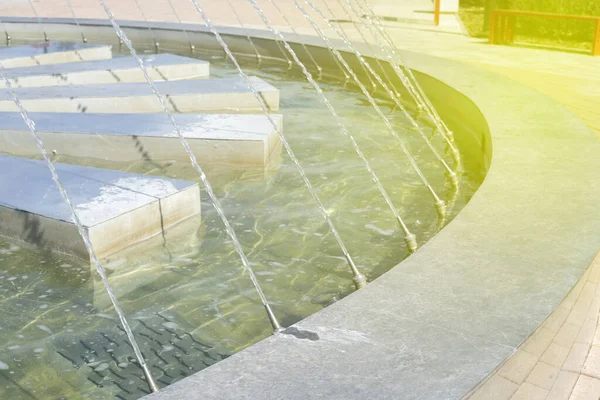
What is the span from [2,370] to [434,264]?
201 cm

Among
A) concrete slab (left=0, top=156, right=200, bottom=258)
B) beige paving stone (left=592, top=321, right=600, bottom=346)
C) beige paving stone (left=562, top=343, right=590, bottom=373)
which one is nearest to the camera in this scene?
beige paving stone (left=562, top=343, right=590, bottom=373)

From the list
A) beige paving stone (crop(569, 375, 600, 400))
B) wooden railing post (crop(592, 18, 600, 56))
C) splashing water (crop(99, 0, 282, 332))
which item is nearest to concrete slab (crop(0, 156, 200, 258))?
splashing water (crop(99, 0, 282, 332))

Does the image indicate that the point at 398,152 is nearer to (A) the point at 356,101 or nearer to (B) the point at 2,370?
(A) the point at 356,101

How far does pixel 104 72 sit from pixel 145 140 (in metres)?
2.49

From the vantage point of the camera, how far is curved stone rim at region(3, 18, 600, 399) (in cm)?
262

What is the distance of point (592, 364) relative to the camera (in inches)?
142

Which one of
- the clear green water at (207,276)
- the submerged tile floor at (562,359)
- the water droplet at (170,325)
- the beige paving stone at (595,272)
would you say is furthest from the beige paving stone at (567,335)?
the water droplet at (170,325)

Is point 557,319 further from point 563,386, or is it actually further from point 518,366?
point 518,366

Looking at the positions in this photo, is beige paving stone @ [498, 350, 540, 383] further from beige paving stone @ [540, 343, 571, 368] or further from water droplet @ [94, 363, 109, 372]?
water droplet @ [94, 363, 109, 372]

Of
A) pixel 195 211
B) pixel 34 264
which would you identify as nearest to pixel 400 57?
pixel 195 211

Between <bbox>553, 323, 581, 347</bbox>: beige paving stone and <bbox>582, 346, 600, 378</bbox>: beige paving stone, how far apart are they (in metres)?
0.25

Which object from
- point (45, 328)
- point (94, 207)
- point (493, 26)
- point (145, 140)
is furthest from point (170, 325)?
point (493, 26)

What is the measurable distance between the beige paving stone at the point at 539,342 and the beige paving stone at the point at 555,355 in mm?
30

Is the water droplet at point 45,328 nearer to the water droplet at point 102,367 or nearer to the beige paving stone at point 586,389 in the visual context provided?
the water droplet at point 102,367
